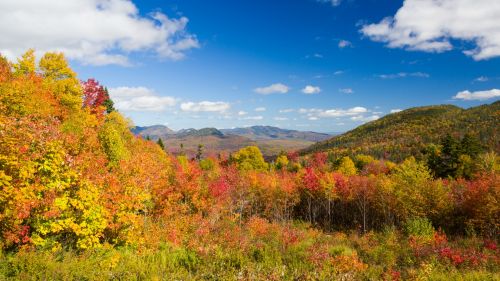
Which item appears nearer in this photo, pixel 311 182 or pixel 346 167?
pixel 311 182

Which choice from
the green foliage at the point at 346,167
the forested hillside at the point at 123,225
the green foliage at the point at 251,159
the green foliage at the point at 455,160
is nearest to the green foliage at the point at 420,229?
the forested hillside at the point at 123,225

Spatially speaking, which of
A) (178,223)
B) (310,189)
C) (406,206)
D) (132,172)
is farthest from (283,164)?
(132,172)

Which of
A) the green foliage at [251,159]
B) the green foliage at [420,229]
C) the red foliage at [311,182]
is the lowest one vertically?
the green foliage at [420,229]

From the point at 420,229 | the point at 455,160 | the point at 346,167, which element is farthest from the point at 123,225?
the point at 346,167

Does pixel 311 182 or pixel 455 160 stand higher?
pixel 455 160

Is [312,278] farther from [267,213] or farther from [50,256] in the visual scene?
[267,213]

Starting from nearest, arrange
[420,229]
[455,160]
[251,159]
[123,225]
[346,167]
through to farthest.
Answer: [123,225], [420,229], [455,160], [346,167], [251,159]

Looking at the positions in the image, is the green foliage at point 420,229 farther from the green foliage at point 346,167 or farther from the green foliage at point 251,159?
the green foliage at point 251,159

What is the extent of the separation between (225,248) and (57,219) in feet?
35.0

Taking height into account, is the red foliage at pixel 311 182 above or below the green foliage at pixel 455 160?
below

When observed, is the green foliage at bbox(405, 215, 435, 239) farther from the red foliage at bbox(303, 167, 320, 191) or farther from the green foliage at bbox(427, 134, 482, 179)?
the green foliage at bbox(427, 134, 482, 179)

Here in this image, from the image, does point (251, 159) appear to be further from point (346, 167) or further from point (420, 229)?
point (420, 229)

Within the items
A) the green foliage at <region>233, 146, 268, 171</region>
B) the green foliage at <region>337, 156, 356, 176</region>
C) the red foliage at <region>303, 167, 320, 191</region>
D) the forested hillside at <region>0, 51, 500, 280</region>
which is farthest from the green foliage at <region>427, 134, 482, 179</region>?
the green foliage at <region>233, 146, 268, 171</region>

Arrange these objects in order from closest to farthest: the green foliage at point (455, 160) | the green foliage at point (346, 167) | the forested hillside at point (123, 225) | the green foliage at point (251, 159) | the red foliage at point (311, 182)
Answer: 1. the forested hillside at point (123, 225)
2. the red foliage at point (311, 182)
3. the green foliage at point (455, 160)
4. the green foliage at point (346, 167)
5. the green foliage at point (251, 159)
